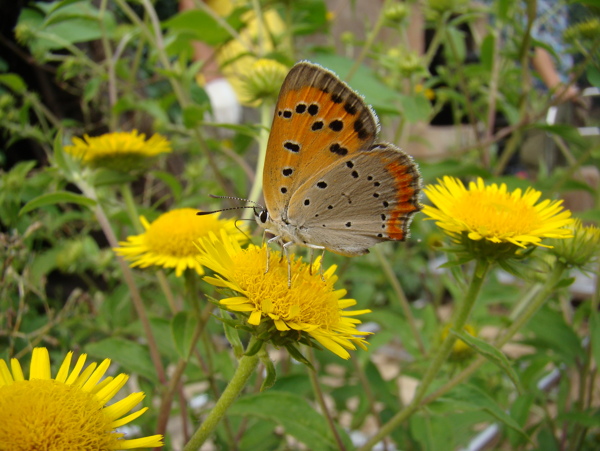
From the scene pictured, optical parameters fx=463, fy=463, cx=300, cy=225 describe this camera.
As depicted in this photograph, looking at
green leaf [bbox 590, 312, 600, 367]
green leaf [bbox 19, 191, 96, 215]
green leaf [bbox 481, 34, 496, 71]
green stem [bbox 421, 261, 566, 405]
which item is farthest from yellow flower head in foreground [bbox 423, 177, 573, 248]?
green leaf [bbox 481, 34, 496, 71]

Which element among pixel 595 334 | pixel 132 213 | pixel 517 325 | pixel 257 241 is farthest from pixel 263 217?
pixel 595 334

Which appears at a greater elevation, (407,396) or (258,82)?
(258,82)

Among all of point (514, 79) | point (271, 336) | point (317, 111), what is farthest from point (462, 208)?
point (514, 79)

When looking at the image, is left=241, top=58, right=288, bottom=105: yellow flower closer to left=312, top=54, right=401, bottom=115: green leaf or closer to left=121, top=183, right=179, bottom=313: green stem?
left=312, top=54, right=401, bottom=115: green leaf

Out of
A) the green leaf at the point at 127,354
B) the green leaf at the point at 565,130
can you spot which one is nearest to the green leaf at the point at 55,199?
the green leaf at the point at 127,354

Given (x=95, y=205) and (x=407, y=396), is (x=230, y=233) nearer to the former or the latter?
(x=95, y=205)
